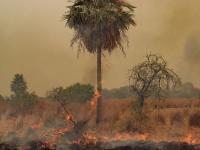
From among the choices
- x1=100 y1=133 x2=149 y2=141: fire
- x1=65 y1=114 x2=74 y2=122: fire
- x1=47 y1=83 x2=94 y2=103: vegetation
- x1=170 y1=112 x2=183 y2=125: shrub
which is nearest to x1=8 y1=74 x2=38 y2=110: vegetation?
x1=47 y1=83 x2=94 y2=103: vegetation

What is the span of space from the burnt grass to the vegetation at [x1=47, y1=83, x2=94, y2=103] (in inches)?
348

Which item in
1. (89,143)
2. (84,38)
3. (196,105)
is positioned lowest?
(89,143)

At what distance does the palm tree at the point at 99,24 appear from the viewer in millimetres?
53000

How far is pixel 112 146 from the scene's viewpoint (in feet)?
159

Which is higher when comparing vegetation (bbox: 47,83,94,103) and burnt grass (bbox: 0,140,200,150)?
vegetation (bbox: 47,83,94,103)

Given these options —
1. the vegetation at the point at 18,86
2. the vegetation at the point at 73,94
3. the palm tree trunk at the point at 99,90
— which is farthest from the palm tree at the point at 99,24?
the vegetation at the point at 18,86

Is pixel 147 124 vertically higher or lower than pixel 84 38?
lower

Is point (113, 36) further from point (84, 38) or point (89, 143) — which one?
point (89, 143)

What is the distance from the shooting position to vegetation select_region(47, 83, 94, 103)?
58938 mm

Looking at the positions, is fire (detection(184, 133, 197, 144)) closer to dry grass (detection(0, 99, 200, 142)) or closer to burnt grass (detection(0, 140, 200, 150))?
dry grass (detection(0, 99, 200, 142))

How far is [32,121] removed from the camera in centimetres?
5656

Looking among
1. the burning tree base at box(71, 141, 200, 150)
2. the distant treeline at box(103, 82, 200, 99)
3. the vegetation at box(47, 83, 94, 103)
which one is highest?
the distant treeline at box(103, 82, 200, 99)

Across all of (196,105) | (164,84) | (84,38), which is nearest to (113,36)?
(84,38)

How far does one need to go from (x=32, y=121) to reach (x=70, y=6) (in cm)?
1052
